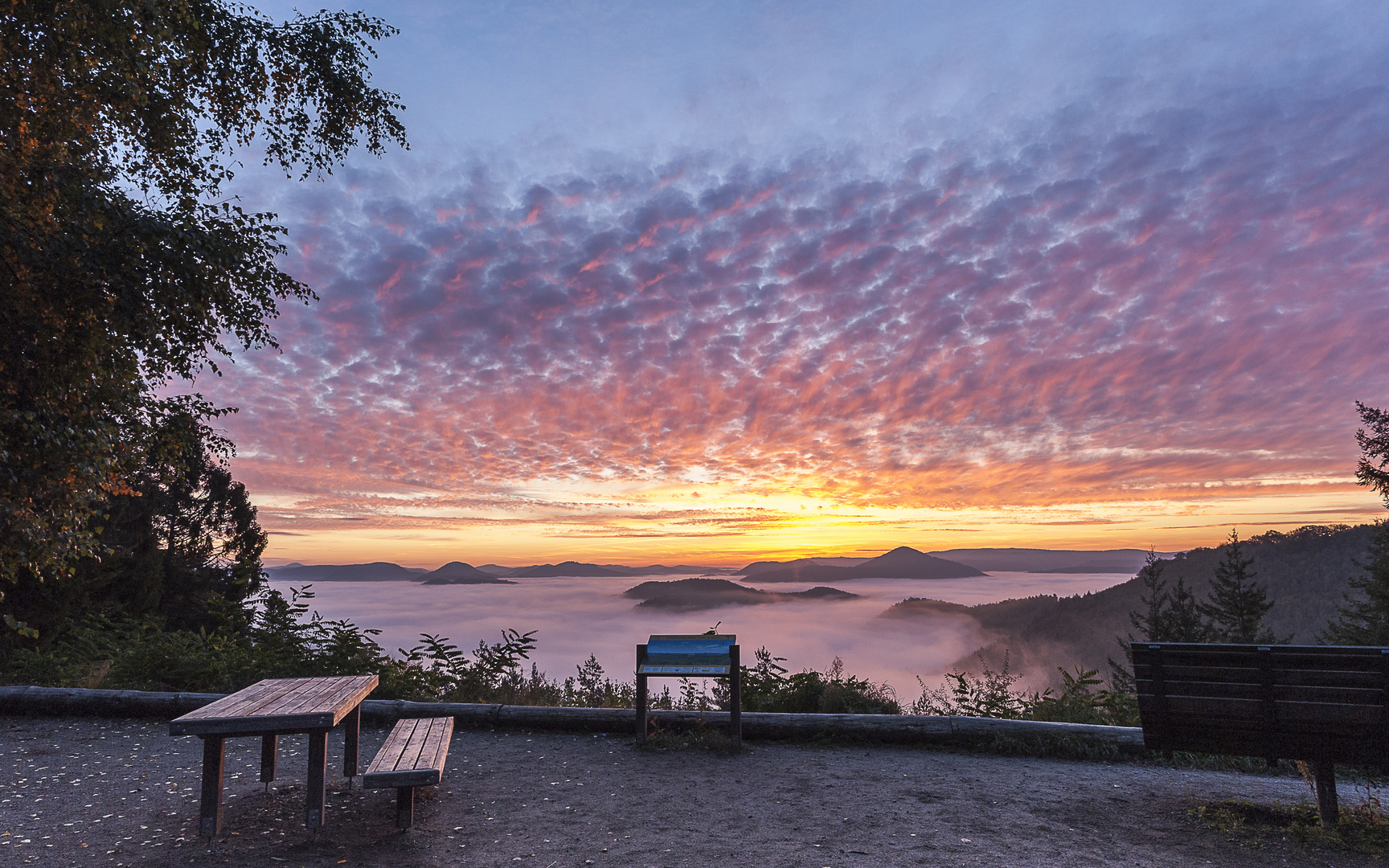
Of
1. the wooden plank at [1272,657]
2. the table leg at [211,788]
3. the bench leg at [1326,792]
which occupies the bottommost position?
the bench leg at [1326,792]

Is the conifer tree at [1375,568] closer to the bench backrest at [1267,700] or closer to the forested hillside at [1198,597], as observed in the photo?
the bench backrest at [1267,700]

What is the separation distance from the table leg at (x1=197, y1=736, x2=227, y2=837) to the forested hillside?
280ft

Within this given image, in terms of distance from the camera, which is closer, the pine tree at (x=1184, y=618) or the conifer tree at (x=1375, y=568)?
the conifer tree at (x=1375, y=568)

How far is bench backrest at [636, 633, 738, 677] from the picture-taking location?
6965mm

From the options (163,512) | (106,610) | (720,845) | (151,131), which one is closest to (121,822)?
(720,845)

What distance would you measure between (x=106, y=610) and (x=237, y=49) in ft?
43.1

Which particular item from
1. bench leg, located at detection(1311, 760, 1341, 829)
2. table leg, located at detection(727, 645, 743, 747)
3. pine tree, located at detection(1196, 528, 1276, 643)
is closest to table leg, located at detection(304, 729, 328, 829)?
table leg, located at detection(727, 645, 743, 747)

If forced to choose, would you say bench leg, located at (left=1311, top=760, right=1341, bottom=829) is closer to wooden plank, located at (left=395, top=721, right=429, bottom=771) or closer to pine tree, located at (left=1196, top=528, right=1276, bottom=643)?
wooden plank, located at (left=395, top=721, right=429, bottom=771)

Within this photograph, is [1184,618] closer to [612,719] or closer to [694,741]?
[694,741]

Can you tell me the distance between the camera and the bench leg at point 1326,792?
4590 mm

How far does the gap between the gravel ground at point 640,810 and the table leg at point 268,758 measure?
0.12m

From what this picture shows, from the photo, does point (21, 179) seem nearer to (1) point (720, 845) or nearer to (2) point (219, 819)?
(2) point (219, 819)

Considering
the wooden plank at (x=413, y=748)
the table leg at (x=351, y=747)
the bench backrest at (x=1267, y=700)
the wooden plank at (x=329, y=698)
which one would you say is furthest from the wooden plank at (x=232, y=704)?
the bench backrest at (x=1267, y=700)

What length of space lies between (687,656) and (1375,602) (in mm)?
40619
